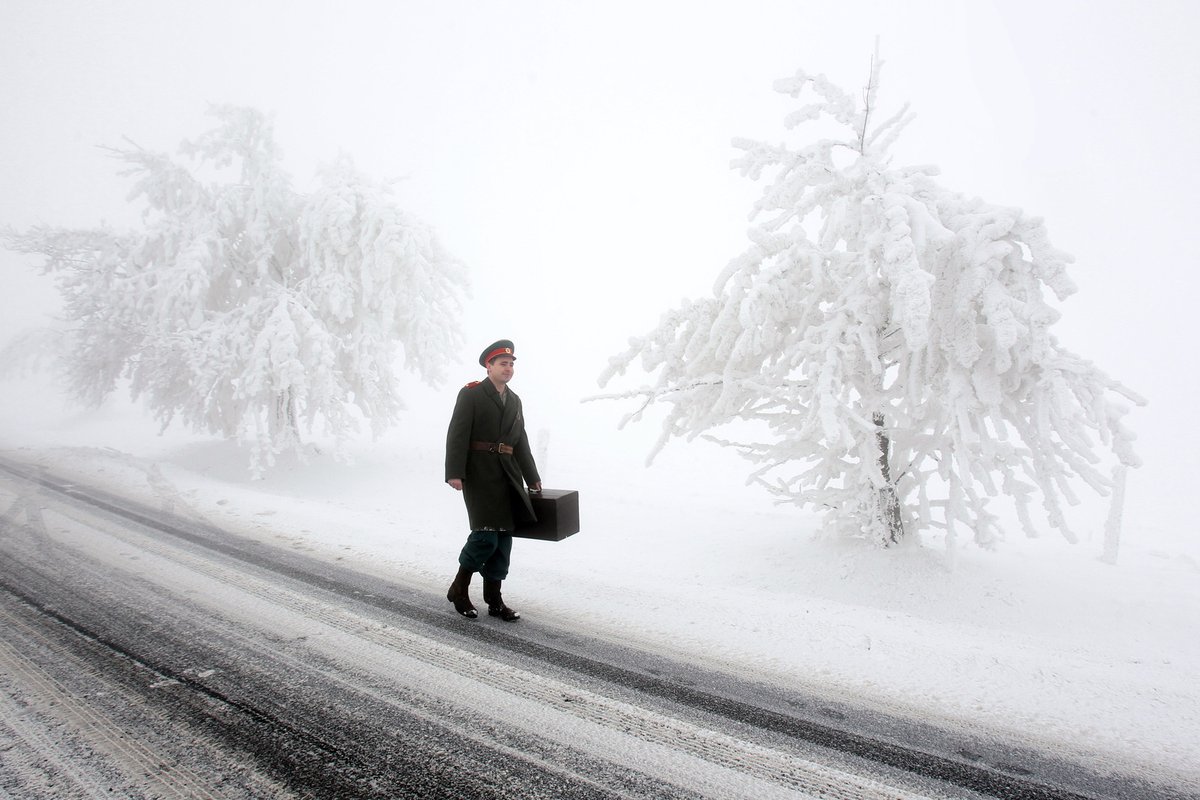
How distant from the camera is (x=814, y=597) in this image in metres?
6.18

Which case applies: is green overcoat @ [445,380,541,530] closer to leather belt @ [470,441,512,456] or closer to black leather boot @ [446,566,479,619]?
leather belt @ [470,441,512,456]

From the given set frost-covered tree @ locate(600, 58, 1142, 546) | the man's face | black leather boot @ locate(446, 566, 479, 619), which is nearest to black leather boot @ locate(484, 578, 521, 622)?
black leather boot @ locate(446, 566, 479, 619)

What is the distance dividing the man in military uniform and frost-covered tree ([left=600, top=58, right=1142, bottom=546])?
2.95m

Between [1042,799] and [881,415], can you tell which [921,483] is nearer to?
[881,415]

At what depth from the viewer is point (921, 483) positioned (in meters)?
6.80

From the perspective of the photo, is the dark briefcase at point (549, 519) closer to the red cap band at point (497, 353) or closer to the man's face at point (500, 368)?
the man's face at point (500, 368)

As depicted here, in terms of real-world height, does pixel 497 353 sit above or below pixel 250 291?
below

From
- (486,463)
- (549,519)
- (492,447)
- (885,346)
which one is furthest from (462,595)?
(885,346)

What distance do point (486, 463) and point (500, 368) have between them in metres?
0.72

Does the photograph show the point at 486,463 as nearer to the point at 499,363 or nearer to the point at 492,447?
the point at 492,447

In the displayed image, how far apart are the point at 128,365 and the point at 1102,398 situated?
722 inches

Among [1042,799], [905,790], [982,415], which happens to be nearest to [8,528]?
[905,790]

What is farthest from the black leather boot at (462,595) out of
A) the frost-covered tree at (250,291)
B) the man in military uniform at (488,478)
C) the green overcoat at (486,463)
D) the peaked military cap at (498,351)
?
the frost-covered tree at (250,291)

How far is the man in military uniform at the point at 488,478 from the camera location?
13.1 ft
